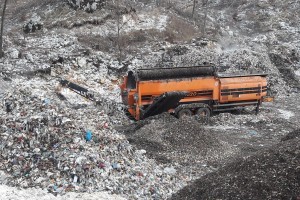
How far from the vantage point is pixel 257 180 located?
6711 millimetres

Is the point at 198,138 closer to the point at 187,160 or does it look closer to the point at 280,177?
the point at 187,160

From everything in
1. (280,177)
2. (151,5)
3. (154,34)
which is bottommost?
(280,177)

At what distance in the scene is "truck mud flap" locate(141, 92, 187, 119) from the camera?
1245cm

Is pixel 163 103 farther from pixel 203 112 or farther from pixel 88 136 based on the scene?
pixel 88 136

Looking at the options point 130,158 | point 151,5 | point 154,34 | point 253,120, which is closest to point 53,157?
point 130,158

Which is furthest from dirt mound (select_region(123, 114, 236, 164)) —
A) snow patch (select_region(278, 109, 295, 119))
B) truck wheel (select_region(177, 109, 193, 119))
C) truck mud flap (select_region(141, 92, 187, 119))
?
snow patch (select_region(278, 109, 295, 119))

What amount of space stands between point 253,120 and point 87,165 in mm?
7518

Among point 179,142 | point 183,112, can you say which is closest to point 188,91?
point 183,112

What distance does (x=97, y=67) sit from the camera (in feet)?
56.0

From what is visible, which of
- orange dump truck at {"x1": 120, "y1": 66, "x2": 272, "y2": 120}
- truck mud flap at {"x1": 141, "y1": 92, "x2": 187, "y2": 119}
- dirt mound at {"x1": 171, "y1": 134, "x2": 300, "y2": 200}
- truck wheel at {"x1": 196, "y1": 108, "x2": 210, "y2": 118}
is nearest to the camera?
dirt mound at {"x1": 171, "y1": 134, "x2": 300, "y2": 200}

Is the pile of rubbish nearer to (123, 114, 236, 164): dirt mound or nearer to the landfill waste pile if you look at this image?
the landfill waste pile

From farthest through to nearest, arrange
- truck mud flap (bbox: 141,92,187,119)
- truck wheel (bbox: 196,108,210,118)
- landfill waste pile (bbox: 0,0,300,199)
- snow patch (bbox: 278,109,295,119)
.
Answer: snow patch (bbox: 278,109,295,119)
truck wheel (bbox: 196,108,210,118)
truck mud flap (bbox: 141,92,187,119)
landfill waste pile (bbox: 0,0,300,199)

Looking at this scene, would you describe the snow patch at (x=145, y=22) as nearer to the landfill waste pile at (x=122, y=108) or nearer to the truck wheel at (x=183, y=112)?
the landfill waste pile at (x=122, y=108)

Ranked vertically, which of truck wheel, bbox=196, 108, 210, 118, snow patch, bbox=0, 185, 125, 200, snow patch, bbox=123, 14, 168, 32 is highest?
snow patch, bbox=123, 14, 168, 32
